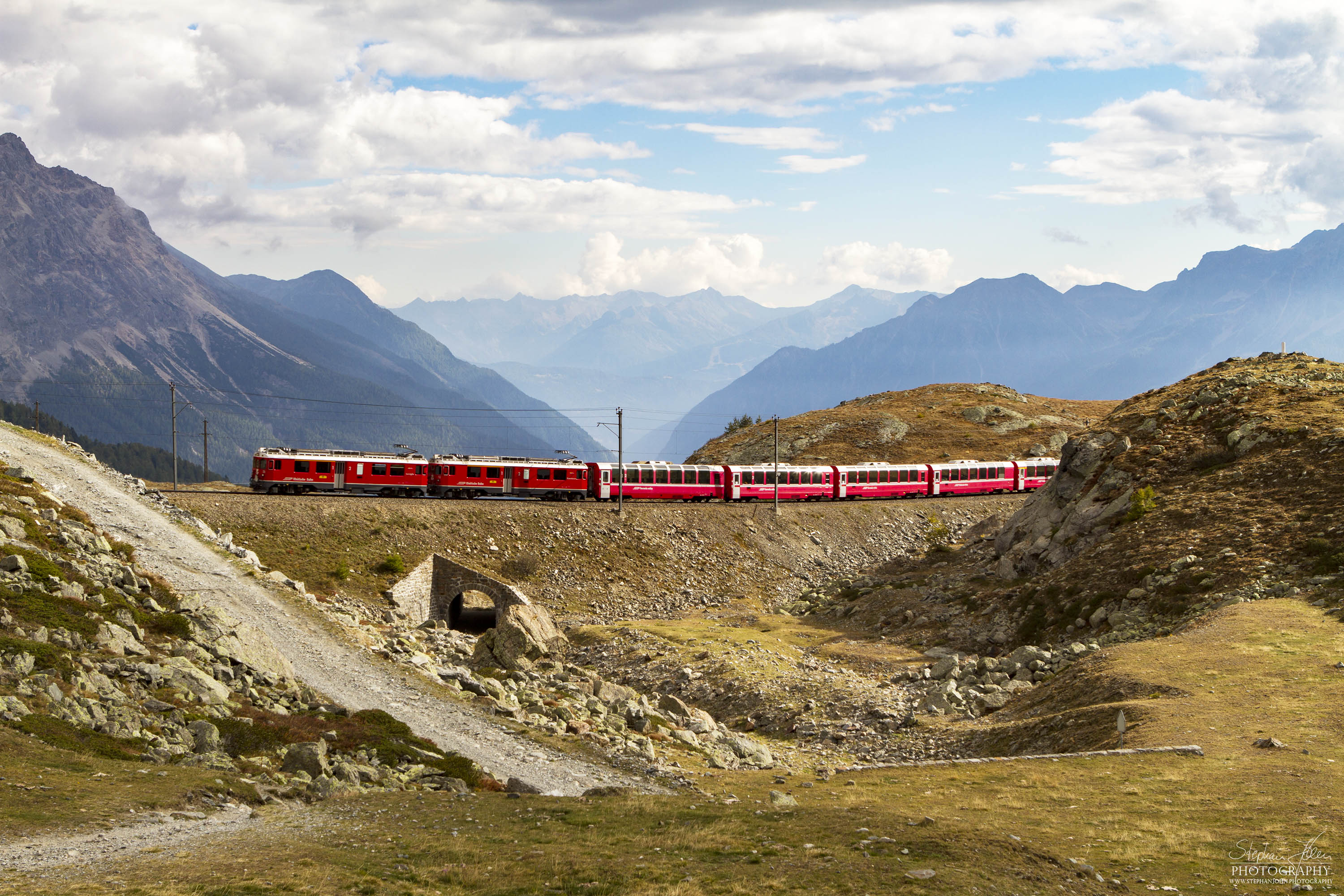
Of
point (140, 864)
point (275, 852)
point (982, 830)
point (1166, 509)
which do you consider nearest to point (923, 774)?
point (982, 830)

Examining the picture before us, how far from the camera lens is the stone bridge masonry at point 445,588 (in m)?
63.5

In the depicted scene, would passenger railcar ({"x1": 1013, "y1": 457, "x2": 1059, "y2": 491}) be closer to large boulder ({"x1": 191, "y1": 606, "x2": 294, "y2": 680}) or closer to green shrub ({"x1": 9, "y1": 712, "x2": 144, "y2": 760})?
large boulder ({"x1": 191, "y1": 606, "x2": 294, "y2": 680})

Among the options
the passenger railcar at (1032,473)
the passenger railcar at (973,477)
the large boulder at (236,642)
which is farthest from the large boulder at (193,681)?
the passenger railcar at (1032,473)

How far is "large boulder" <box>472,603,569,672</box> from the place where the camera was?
5241cm

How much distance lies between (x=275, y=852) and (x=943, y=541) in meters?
74.5

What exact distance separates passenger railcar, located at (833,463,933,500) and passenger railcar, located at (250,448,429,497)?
130 feet

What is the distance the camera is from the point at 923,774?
108 ft

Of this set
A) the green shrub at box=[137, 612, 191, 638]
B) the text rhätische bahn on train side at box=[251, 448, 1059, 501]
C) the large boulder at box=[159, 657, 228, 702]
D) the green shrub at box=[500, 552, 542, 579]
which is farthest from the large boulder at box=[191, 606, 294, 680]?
the text rhätische bahn on train side at box=[251, 448, 1059, 501]

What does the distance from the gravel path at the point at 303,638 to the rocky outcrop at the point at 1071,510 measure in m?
39.7

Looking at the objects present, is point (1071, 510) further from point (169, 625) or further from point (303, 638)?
point (169, 625)

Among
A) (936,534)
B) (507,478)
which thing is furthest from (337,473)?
(936,534)

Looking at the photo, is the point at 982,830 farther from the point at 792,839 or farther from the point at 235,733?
the point at 235,733

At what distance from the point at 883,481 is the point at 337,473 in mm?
50862

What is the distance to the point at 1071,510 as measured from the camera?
216ft
